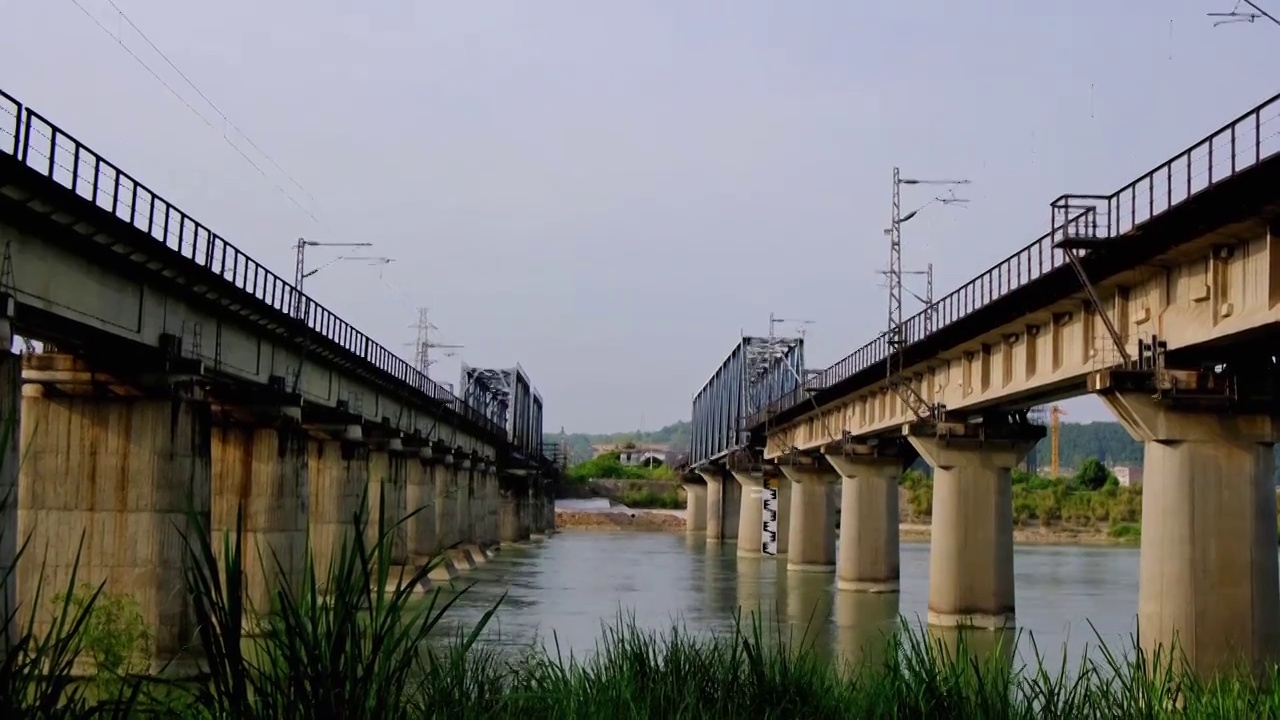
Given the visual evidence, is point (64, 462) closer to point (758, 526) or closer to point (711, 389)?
point (758, 526)

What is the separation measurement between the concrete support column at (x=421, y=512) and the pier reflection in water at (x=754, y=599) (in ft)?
10.5

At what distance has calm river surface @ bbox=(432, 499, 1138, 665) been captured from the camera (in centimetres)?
4403

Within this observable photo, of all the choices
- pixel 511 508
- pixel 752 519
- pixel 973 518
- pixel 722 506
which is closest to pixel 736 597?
pixel 973 518

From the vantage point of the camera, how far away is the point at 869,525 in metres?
68.4

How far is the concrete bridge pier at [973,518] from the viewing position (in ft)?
159

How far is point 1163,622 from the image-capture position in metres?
30.5

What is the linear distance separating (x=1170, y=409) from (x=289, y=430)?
26.8 metres

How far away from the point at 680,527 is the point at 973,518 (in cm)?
12453

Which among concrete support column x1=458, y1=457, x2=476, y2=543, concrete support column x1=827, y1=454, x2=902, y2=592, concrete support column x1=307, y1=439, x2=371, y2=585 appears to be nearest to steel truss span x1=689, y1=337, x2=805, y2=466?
concrete support column x1=458, y1=457, x2=476, y2=543

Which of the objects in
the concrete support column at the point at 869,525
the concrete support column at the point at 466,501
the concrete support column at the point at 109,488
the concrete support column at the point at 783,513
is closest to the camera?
the concrete support column at the point at 109,488

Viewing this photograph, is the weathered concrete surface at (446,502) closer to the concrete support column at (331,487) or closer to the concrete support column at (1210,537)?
the concrete support column at (331,487)

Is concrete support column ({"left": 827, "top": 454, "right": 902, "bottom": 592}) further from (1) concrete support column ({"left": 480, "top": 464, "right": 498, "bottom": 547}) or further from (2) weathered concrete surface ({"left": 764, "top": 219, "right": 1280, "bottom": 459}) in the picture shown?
(1) concrete support column ({"left": 480, "top": 464, "right": 498, "bottom": 547})

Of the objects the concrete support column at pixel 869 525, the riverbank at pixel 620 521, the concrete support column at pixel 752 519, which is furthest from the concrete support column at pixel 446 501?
the riverbank at pixel 620 521

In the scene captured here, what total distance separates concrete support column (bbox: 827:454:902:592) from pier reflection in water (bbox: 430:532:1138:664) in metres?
1.37
